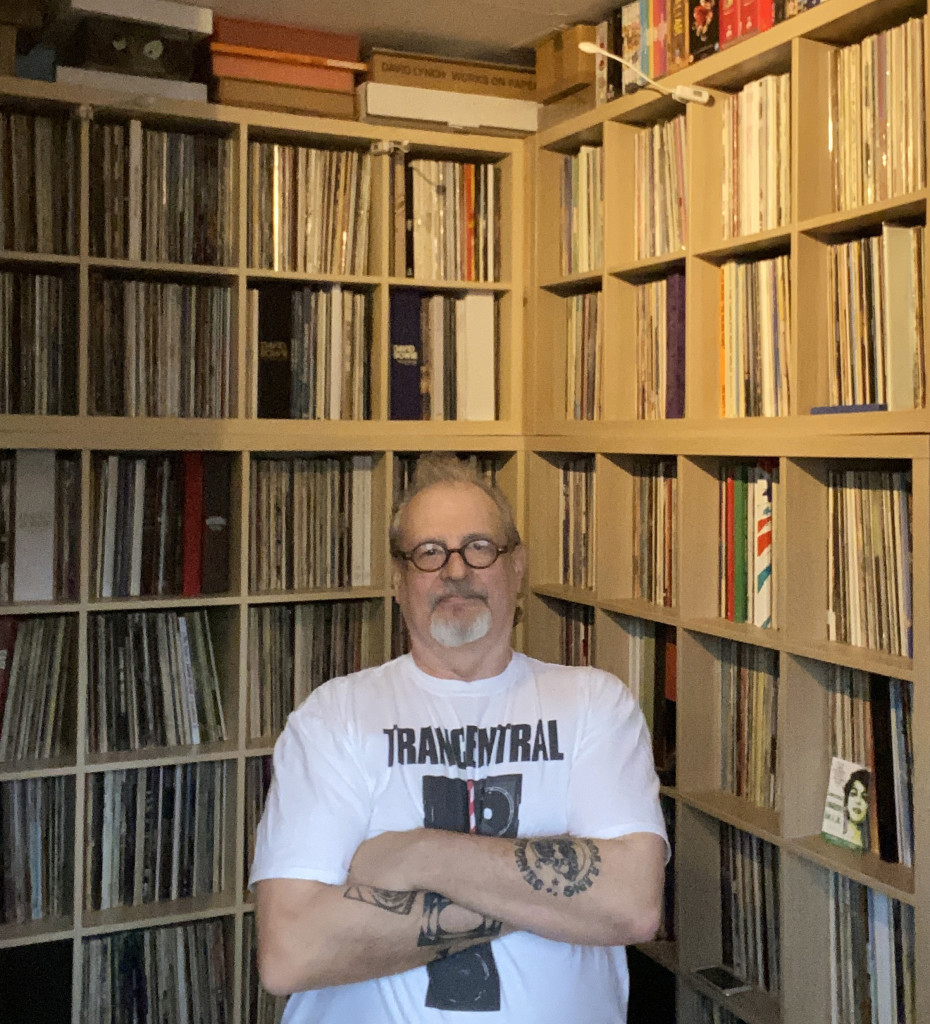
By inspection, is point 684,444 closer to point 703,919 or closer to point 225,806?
point 703,919

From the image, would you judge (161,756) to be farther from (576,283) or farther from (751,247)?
(751,247)

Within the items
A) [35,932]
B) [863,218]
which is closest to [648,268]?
[863,218]

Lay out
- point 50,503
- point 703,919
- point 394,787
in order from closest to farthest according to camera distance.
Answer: point 394,787 → point 703,919 → point 50,503

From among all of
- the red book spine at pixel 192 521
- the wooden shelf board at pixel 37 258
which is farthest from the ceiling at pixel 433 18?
the red book spine at pixel 192 521

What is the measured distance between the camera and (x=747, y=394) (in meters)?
2.32

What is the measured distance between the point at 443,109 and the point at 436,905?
1.95 meters

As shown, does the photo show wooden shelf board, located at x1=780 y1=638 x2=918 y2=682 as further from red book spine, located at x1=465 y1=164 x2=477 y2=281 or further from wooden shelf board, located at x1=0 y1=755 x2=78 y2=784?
wooden shelf board, located at x1=0 y1=755 x2=78 y2=784

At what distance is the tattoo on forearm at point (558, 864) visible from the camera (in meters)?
1.68

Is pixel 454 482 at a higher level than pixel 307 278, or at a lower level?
lower

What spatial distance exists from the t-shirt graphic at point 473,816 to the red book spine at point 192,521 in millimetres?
1144

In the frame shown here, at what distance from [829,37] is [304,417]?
4.68 feet

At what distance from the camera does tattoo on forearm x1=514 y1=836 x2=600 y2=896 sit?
5.51 feet

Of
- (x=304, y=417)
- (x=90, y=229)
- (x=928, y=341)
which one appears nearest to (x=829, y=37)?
(x=928, y=341)

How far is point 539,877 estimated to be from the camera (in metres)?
Result: 1.68
